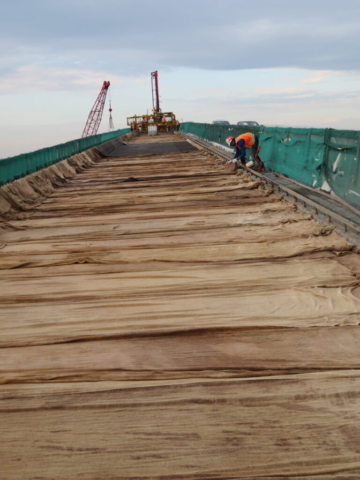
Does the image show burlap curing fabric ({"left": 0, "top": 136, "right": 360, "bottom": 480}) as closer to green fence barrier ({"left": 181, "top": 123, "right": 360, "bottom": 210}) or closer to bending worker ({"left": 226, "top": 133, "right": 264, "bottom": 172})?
green fence barrier ({"left": 181, "top": 123, "right": 360, "bottom": 210})

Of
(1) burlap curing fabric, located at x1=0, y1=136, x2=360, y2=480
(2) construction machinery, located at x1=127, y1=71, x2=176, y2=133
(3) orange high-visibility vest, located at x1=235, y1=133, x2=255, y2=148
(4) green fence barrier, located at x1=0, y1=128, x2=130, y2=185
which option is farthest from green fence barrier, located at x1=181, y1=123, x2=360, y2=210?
(2) construction machinery, located at x1=127, y1=71, x2=176, y2=133

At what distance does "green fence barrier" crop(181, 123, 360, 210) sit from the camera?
9.30m

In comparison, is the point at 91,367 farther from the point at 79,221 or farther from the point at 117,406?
the point at 79,221

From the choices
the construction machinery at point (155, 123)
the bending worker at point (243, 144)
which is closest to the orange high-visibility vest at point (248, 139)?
the bending worker at point (243, 144)

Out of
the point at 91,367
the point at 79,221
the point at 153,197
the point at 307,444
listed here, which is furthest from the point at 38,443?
the point at 153,197

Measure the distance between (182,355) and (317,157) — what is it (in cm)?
929

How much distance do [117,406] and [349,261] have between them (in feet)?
11.5

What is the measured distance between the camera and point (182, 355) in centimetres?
341

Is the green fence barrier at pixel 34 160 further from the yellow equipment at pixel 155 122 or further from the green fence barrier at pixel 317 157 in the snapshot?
the yellow equipment at pixel 155 122

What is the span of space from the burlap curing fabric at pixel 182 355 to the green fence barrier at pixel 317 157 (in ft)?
9.64

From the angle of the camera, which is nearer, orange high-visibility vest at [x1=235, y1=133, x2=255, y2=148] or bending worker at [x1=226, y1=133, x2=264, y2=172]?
bending worker at [x1=226, y1=133, x2=264, y2=172]

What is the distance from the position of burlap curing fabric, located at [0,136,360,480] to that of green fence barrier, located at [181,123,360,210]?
9.64ft

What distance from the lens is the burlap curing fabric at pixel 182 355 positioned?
96.3 inches

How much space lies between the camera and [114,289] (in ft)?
15.7
